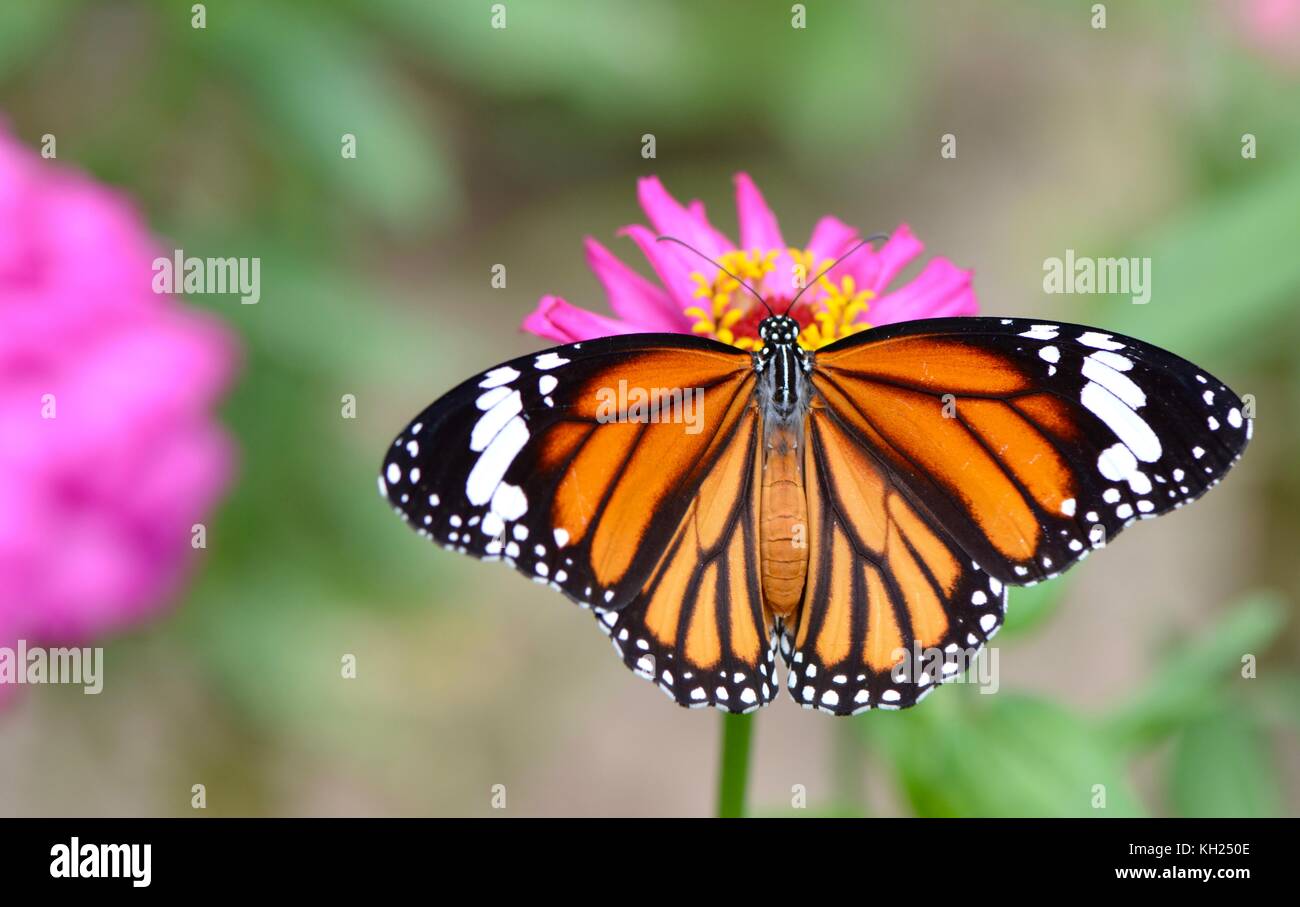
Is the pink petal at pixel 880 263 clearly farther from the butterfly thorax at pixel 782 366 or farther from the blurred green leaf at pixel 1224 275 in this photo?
the blurred green leaf at pixel 1224 275

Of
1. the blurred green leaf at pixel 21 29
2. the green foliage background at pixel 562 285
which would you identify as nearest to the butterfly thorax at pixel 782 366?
the green foliage background at pixel 562 285

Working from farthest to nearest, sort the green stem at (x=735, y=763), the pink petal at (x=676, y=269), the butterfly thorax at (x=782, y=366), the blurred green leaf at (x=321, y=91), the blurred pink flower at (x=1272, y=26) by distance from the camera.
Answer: the blurred pink flower at (x=1272, y=26) < the blurred green leaf at (x=321, y=91) < the pink petal at (x=676, y=269) < the butterfly thorax at (x=782, y=366) < the green stem at (x=735, y=763)

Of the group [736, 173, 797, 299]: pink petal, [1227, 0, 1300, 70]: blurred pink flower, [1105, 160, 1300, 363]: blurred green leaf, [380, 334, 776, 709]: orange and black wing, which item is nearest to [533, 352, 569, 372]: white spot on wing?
[380, 334, 776, 709]: orange and black wing

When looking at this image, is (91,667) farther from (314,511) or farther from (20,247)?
(20,247)

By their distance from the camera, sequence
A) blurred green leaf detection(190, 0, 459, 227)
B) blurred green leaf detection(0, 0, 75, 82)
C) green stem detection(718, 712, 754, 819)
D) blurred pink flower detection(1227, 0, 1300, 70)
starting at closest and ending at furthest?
green stem detection(718, 712, 754, 819) → blurred green leaf detection(0, 0, 75, 82) → blurred green leaf detection(190, 0, 459, 227) → blurred pink flower detection(1227, 0, 1300, 70)

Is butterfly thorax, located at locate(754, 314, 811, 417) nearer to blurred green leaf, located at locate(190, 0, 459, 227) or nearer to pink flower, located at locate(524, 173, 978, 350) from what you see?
pink flower, located at locate(524, 173, 978, 350)

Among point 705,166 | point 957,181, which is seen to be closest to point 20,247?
point 705,166

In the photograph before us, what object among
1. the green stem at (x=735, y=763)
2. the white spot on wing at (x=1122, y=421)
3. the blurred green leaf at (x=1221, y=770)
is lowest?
the blurred green leaf at (x=1221, y=770)

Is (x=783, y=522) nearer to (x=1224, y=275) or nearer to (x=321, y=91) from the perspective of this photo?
(x=1224, y=275)
